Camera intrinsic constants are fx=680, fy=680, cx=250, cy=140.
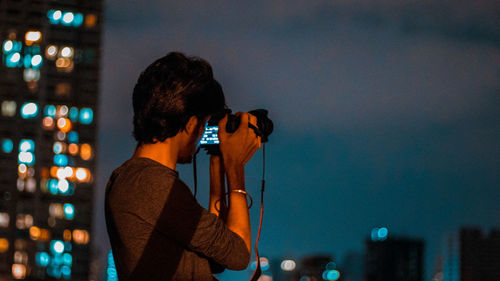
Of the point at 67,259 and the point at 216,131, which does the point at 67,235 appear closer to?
the point at 67,259

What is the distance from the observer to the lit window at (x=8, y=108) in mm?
37194

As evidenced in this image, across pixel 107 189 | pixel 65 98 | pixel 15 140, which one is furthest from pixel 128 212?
pixel 65 98

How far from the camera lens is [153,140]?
1363 mm

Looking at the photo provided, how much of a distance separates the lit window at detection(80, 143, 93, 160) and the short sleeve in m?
43.4

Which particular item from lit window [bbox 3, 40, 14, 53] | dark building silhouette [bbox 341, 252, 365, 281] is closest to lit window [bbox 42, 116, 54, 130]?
lit window [bbox 3, 40, 14, 53]

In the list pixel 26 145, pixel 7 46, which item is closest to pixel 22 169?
pixel 26 145

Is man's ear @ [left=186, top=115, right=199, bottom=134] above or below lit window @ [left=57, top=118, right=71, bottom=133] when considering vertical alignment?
below

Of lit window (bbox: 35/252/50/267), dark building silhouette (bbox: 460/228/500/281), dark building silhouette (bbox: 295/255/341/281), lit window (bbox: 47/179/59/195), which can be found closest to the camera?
lit window (bbox: 35/252/50/267)

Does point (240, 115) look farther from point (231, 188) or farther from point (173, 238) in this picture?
point (173, 238)

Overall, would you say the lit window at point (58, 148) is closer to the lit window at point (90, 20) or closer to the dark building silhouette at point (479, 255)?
the lit window at point (90, 20)

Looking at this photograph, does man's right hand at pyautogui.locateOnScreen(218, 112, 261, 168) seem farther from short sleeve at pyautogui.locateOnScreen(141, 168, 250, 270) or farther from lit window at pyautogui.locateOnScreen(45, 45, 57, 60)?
lit window at pyautogui.locateOnScreen(45, 45, 57, 60)

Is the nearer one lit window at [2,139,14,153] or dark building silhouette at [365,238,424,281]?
lit window at [2,139,14,153]

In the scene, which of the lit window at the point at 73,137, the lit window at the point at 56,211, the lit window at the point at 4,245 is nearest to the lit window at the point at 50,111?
the lit window at the point at 73,137

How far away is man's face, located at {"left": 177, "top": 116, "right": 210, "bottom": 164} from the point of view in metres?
1.38
